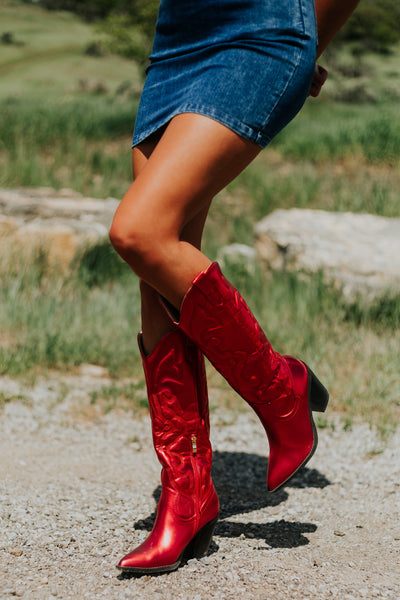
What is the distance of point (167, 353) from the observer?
1659mm

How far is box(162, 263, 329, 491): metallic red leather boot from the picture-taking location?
1.53m

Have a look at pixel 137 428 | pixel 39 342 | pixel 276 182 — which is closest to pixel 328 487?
pixel 137 428

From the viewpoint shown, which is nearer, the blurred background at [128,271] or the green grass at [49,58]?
the blurred background at [128,271]

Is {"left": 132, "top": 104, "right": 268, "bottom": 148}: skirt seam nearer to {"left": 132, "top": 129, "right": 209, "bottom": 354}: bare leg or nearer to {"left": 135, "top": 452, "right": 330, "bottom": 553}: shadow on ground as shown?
{"left": 132, "top": 129, "right": 209, "bottom": 354}: bare leg

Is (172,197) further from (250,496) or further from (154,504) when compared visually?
(250,496)

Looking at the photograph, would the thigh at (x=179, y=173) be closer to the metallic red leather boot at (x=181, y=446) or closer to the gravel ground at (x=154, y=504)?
the metallic red leather boot at (x=181, y=446)

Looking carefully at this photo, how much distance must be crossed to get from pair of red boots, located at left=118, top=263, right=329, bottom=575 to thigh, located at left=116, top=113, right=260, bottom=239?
0.17m

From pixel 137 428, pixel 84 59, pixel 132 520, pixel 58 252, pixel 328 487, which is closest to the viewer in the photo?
pixel 132 520

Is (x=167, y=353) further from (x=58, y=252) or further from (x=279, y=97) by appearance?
(x=58, y=252)

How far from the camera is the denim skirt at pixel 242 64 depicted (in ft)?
4.85

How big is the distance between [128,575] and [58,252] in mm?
3454

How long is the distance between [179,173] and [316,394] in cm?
81

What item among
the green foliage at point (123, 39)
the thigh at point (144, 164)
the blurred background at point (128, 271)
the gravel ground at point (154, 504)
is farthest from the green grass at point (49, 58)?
the thigh at point (144, 164)

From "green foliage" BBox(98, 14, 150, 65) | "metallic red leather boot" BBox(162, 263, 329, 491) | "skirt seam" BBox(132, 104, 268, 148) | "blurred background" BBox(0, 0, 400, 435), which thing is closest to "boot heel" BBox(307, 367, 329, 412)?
"metallic red leather boot" BBox(162, 263, 329, 491)
